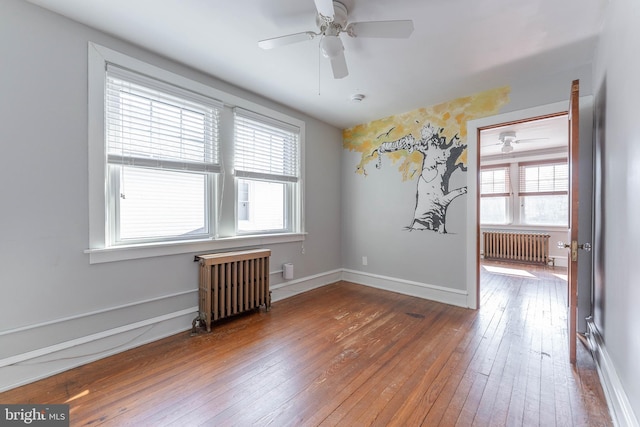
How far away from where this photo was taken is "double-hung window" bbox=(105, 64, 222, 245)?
88.8 inches

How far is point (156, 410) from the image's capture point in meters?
1.58

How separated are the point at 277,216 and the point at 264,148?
0.93 m

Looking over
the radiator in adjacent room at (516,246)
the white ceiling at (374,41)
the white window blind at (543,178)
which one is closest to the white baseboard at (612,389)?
the white ceiling at (374,41)

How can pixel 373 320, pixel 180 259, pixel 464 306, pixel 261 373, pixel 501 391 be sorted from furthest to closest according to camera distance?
pixel 464 306
pixel 373 320
pixel 180 259
pixel 261 373
pixel 501 391

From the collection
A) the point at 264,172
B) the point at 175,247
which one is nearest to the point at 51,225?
the point at 175,247

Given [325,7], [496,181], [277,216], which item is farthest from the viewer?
[496,181]

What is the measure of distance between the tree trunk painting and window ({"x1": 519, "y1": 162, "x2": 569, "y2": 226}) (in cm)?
431

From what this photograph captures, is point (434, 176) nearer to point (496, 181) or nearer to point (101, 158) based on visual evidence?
point (101, 158)

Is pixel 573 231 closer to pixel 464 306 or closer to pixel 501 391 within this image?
pixel 501 391

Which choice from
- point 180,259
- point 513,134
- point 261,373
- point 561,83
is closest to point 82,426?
point 261,373

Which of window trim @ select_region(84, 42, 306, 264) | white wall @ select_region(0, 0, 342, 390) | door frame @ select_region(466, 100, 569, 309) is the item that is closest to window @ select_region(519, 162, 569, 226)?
door frame @ select_region(466, 100, 569, 309)

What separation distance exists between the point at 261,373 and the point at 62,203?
6.32 ft

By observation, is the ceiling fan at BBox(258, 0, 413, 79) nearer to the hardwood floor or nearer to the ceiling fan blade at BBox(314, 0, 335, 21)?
the ceiling fan blade at BBox(314, 0, 335, 21)

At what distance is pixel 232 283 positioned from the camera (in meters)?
2.84
